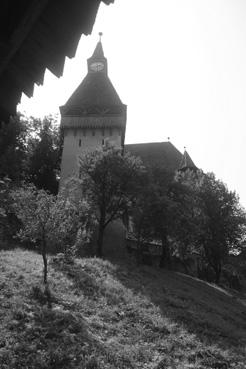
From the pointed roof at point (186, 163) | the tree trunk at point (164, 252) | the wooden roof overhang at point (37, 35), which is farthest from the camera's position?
the pointed roof at point (186, 163)

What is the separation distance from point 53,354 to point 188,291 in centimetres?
1433

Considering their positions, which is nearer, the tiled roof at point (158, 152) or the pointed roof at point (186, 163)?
the pointed roof at point (186, 163)

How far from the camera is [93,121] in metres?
39.9

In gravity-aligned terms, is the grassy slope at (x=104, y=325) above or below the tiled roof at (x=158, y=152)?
below

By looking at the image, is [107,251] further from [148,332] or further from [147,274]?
[148,332]

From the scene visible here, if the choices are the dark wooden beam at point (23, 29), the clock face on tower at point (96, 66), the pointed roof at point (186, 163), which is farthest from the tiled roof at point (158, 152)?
the dark wooden beam at point (23, 29)

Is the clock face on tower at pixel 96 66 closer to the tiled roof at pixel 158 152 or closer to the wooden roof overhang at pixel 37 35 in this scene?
the tiled roof at pixel 158 152

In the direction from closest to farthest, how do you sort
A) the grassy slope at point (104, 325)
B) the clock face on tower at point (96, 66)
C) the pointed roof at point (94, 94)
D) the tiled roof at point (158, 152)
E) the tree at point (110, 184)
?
the grassy slope at point (104, 325) → the tree at point (110, 184) → the pointed roof at point (94, 94) → the tiled roof at point (158, 152) → the clock face on tower at point (96, 66)

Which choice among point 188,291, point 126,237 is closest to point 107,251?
point 126,237

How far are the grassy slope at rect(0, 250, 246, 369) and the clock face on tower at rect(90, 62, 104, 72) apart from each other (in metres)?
33.1

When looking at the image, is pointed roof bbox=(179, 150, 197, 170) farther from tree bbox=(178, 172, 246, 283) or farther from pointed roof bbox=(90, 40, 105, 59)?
pointed roof bbox=(90, 40, 105, 59)

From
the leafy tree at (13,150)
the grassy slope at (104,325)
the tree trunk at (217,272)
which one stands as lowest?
the grassy slope at (104,325)

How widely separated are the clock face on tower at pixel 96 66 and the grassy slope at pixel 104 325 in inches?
1304

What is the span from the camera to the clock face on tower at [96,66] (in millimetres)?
47700
